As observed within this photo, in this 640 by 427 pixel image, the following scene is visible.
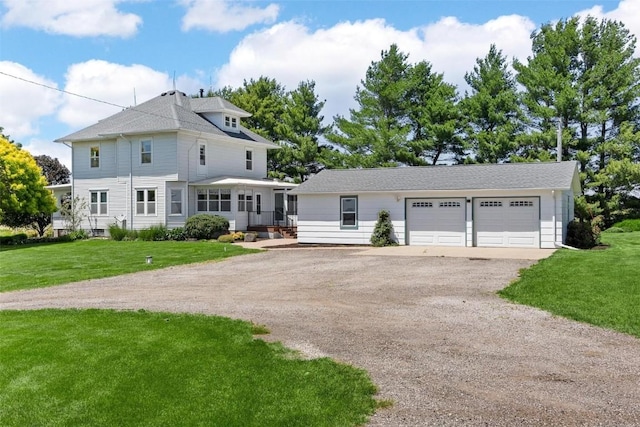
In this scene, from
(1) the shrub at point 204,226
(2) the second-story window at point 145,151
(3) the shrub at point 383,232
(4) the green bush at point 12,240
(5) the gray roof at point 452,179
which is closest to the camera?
(5) the gray roof at point 452,179

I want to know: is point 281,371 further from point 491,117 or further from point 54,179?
point 54,179

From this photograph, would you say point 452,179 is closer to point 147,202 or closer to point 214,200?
point 214,200

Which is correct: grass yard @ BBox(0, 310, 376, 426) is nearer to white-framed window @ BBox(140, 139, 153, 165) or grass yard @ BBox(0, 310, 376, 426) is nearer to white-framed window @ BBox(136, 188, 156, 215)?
white-framed window @ BBox(136, 188, 156, 215)

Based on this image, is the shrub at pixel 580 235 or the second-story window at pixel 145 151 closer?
the shrub at pixel 580 235

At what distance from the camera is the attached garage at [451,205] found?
21812 mm

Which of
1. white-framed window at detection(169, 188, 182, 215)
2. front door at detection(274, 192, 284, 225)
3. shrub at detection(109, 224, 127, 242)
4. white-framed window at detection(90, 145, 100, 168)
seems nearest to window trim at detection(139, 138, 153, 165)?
white-framed window at detection(169, 188, 182, 215)

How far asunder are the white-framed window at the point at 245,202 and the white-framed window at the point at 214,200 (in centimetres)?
67

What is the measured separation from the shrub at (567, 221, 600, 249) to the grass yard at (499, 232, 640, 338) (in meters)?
5.91

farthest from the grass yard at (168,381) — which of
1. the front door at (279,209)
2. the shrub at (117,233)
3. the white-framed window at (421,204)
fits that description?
the front door at (279,209)

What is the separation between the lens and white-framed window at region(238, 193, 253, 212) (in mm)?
31050

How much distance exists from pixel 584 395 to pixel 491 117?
119 feet

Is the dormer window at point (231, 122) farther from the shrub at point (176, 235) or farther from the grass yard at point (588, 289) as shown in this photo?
the grass yard at point (588, 289)

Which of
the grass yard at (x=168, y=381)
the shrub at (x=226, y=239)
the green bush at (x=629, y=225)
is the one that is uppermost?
the green bush at (x=629, y=225)

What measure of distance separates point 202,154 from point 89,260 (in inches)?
522
